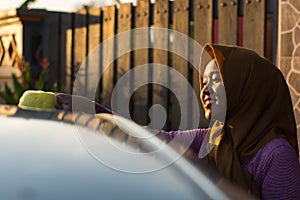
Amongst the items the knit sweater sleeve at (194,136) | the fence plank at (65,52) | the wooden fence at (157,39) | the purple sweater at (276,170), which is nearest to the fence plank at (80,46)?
the wooden fence at (157,39)

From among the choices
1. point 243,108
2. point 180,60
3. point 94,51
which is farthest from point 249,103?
point 94,51

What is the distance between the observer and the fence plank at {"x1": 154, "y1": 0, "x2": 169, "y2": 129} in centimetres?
648

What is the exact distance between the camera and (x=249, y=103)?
274 centimetres

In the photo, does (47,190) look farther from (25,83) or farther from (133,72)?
(25,83)

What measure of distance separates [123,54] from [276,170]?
15.6 ft

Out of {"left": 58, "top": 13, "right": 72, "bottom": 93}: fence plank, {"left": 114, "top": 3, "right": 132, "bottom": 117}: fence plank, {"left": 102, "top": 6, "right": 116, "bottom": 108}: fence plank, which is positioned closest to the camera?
{"left": 114, "top": 3, "right": 132, "bottom": 117}: fence plank

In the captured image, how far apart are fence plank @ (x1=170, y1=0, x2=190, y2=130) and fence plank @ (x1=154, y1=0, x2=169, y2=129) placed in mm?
108

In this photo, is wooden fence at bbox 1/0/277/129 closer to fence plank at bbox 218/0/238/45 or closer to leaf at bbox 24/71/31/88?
fence plank at bbox 218/0/238/45

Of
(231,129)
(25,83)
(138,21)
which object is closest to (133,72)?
(138,21)

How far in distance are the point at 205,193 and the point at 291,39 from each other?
383cm

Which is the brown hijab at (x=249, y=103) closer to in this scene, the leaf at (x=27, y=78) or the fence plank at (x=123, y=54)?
the fence plank at (x=123, y=54)

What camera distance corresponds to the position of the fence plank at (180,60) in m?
6.27

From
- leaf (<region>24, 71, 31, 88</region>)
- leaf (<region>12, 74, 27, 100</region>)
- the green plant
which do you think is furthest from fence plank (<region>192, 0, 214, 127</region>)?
leaf (<region>24, 71, 31, 88</region>)

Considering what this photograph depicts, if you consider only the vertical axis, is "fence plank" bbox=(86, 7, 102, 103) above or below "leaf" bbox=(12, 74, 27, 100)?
above
